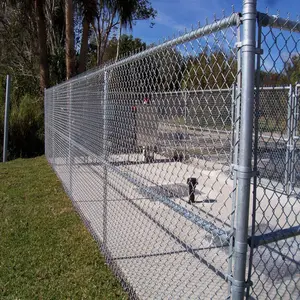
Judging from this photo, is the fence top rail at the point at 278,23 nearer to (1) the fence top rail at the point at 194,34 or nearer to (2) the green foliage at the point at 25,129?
(1) the fence top rail at the point at 194,34

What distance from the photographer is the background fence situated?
1.82m

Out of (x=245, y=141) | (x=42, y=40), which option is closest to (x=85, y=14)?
(x=42, y=40)

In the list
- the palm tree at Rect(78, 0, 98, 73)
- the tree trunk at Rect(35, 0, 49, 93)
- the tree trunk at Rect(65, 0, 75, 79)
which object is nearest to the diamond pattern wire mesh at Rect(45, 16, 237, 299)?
the tree trunk at Rect(65, 0, 75, 79)

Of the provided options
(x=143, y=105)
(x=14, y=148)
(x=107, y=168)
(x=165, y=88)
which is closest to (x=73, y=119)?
(x=107, y=168)

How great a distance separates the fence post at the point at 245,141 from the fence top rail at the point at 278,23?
0.48 ft

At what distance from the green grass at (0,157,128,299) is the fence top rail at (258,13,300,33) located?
8.52ft

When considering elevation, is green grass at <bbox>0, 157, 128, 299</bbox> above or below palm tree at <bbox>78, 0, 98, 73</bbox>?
below

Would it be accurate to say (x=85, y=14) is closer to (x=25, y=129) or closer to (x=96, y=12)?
(x=96, y=12)

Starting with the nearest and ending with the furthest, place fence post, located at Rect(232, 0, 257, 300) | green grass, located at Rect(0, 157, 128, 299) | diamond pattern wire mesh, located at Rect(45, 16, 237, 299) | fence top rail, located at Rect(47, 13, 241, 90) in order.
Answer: fence post, located at Rect(232, 0, 257, 300)
fence top rail, located at Rect(47, 13, 241, 90)
diamond pattern wire mesh, located at Rect(45, 16, 237, 299)
green grass, located at Rect(0, 157, 128, 299)

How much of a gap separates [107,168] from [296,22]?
2651 millimetres

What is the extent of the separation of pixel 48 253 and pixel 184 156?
94.1 inches

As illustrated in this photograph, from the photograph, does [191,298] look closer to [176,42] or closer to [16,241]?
[176,42]

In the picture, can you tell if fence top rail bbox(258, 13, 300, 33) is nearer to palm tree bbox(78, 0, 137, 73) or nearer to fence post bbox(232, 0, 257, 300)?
fence post bbox(232, 0, 257, 300)

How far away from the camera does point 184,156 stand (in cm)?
287
